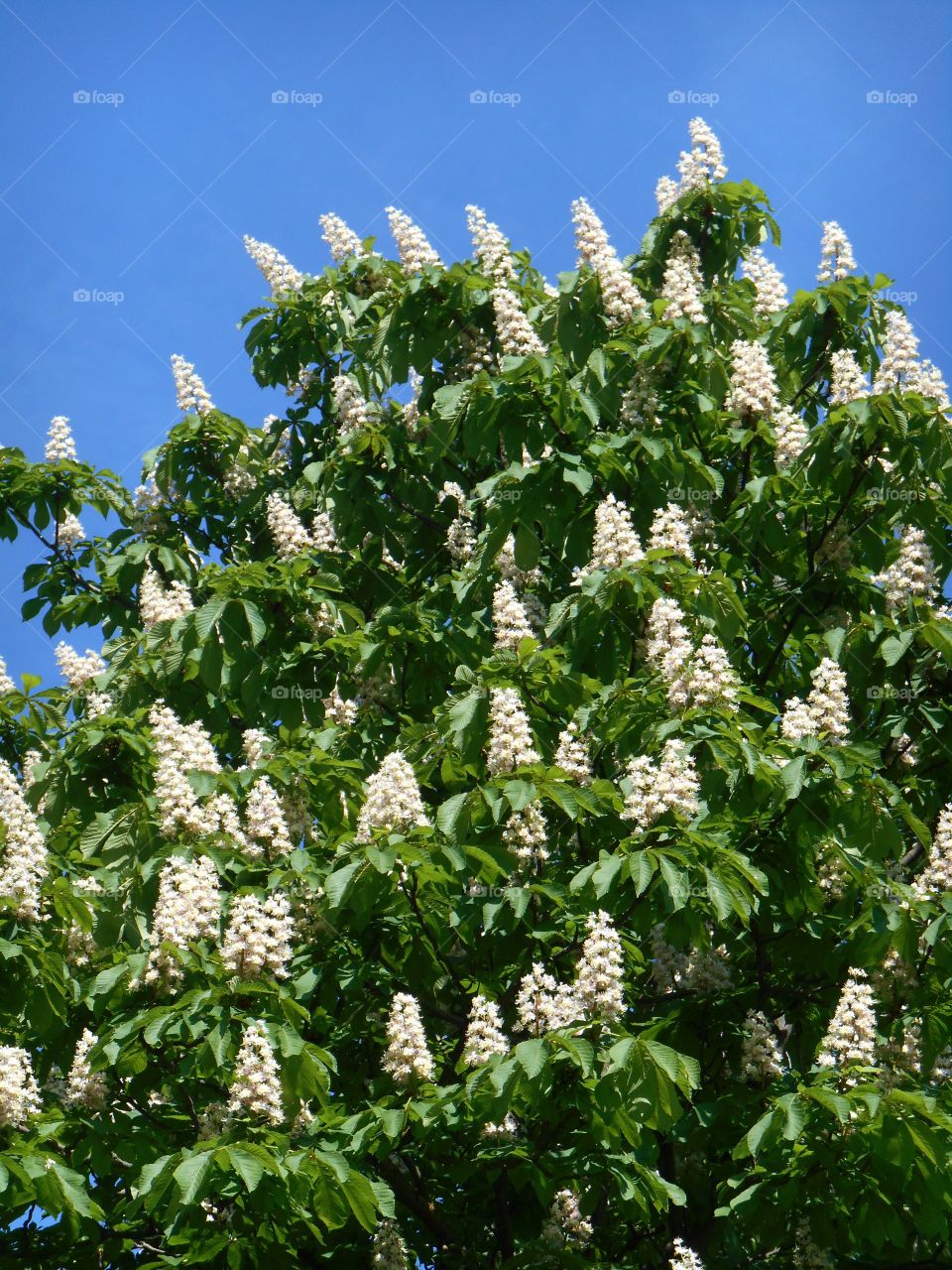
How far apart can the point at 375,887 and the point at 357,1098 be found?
4.83ft

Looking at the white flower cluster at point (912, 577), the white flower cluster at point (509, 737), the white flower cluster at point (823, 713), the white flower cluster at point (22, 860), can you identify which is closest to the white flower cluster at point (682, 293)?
the white flower cluster at point (912, 577)

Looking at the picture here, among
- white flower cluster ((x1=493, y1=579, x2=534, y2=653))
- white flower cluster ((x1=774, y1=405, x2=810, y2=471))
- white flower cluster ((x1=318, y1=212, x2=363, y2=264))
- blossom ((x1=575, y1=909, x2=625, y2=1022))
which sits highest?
white flower cluster ((x1=318, y1=212, x2=363, y2=264))

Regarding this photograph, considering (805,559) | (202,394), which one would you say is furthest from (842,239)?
(202,394)

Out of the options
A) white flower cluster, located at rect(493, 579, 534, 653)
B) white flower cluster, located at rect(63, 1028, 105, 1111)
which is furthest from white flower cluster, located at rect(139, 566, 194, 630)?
white flower cluster, located at rect(63, 1028, 105, 1111)

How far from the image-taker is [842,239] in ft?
36.8

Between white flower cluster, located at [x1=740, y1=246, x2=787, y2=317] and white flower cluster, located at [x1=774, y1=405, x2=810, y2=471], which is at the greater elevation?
white flower cluster, located at [x1=740, y1=246, x2=787, y2=317]

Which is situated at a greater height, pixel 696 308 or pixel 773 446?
pixel 696 308

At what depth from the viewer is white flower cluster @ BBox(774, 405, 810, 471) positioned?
10430 mm

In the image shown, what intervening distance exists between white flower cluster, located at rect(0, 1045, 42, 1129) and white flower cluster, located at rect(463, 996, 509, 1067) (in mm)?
1852

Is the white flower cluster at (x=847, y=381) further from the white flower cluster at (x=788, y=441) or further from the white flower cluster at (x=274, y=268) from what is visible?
the white flower cluster at (x=274, y=268)

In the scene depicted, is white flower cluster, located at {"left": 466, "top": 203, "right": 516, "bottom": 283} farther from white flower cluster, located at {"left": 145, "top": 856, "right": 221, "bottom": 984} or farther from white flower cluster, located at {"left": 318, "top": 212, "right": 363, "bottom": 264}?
white flower cluster, located at {"left": 145, "top": 856, "right": 221, "bottom": 984}

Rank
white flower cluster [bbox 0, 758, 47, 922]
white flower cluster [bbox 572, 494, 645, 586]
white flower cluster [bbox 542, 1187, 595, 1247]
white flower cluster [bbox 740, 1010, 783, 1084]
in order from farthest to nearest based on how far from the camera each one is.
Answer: white flower cluster [bbox 572, 494, 645, 586] < white flower cluster [bbox 740, 1010, 783, 1084] < white flower cluster [bbox 0, 758, 47, 922] < white flower cluster [bbox 542, 1187, 595, 1247]

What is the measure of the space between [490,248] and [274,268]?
2.62 metres

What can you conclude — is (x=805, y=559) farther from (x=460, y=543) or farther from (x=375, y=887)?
(x=375, y=887)
